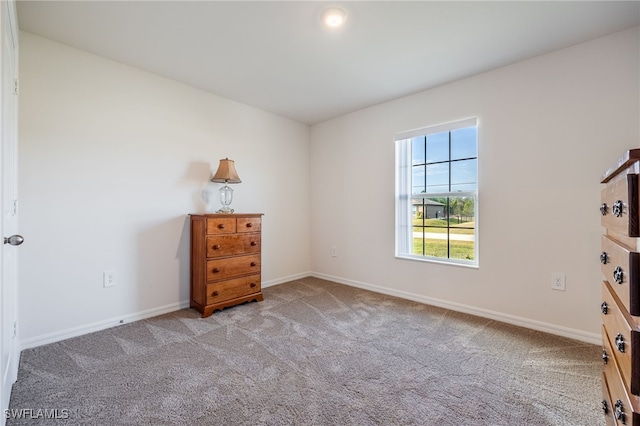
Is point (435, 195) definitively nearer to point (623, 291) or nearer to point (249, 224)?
point (249, 224)

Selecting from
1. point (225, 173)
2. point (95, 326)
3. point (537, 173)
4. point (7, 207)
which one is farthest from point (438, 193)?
point (95, 326)

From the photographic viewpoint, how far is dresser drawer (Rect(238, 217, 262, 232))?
2.86 metres

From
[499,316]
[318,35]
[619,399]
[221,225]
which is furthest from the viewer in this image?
[221,225]

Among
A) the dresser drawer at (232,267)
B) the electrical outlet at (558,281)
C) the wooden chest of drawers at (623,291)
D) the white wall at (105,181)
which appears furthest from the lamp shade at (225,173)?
the electrical outlet at (558,281)

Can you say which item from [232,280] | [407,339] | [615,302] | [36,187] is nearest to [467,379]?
[407,339]

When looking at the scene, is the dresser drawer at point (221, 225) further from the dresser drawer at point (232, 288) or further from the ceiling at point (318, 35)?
the ceiling at point (318, 35)

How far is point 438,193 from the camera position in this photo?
2945mm

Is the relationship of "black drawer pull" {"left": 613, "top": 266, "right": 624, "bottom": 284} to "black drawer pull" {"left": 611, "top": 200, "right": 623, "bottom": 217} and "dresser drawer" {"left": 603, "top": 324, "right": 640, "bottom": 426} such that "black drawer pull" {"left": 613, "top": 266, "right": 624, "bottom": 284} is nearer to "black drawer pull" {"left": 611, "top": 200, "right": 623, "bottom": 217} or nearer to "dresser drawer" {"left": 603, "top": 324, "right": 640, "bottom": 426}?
"black drawer pull" {"left": 611, "top": 200, "right": 623, "bottom": 217}

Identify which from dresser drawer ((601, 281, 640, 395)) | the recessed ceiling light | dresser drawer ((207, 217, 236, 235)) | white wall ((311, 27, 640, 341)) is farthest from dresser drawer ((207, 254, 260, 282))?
dresser drawer ((601, 281, 640, 395))

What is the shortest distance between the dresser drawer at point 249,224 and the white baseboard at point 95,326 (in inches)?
37.8

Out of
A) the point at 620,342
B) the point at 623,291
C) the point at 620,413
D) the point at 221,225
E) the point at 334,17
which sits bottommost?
the point at 620,413

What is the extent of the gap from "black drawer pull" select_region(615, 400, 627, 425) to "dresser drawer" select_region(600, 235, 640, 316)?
34 cm

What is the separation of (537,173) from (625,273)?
6.02 ft

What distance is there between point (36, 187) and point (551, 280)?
160 inches
